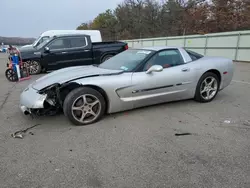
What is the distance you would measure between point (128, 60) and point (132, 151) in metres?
2.16

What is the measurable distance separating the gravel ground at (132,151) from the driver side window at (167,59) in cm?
96

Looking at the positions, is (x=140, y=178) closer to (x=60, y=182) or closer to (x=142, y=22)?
(x=60, y=182)

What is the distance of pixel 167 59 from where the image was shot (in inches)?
169

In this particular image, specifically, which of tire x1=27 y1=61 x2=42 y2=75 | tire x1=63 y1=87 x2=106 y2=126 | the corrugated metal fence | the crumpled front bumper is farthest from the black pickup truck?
the corrugated metal fence

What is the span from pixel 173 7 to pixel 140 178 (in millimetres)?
36904

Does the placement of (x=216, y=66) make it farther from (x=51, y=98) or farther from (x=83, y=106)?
(x=51, y=98)

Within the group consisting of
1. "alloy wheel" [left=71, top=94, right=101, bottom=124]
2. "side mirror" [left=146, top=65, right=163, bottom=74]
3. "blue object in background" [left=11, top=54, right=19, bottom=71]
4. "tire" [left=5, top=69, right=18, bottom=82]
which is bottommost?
"tire" [left=5, top=69, right=18, bottom=82]

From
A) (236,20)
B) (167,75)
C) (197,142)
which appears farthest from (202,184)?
(236,20)

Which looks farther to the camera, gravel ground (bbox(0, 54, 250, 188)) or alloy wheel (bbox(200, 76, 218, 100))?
alloy wheel (bbox(200, 76, 218, 100))

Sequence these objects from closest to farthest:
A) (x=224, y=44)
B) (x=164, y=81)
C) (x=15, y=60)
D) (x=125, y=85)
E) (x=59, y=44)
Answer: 1. (x=125, y=85)
2. (x=164, y=81)
3. (x=15, y=60)
4. (x=59, y=44)
5. (x=224, y=44)

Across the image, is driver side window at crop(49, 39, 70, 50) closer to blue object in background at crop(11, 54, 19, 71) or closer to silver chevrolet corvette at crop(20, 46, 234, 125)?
blue object in background at crop(11, 54, 19, 71)

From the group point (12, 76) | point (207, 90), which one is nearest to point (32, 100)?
point (207, 90)

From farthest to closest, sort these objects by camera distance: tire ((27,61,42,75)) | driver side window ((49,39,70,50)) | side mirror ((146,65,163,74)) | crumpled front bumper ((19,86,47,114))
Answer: driver side window ((49,39,70,50)) < tire ((27,61,42,75)) < side mirror ((146,65,163,74)) < crumpled front bumper ((19,86,47,114))

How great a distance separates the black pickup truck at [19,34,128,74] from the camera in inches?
355
